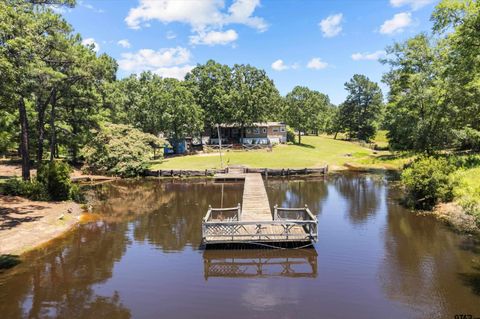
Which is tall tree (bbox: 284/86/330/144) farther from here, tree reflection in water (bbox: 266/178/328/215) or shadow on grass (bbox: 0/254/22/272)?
shadow on grass (bbox: 0/254/22/272)

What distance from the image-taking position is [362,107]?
96.0 meters

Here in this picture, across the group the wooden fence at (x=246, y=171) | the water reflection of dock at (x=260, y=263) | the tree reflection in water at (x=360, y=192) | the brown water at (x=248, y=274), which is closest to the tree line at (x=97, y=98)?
the wooden fence at (x=246, y=171)

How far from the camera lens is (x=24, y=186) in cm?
2953

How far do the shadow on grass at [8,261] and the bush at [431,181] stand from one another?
92.4ft

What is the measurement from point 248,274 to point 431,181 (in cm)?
1858

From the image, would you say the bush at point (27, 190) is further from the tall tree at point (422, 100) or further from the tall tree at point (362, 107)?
the tall tree at point (362, 107)

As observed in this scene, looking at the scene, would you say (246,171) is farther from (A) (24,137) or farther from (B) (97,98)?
(A) (24,137)

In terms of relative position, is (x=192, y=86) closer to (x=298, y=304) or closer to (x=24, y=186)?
(x=24, y=186)

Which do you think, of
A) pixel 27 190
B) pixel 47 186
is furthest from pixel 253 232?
pixel 27 190

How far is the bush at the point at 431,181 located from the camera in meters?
26.6

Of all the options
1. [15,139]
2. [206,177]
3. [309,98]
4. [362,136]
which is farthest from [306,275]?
[362,136]

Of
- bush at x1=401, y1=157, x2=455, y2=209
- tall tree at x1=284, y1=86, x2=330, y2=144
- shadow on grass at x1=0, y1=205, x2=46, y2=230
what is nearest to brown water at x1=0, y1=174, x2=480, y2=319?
bush at x1=401, y1=157, x2=455, y2=209

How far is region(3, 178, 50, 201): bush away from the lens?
29.1 m

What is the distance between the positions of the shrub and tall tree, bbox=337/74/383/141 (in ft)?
269
